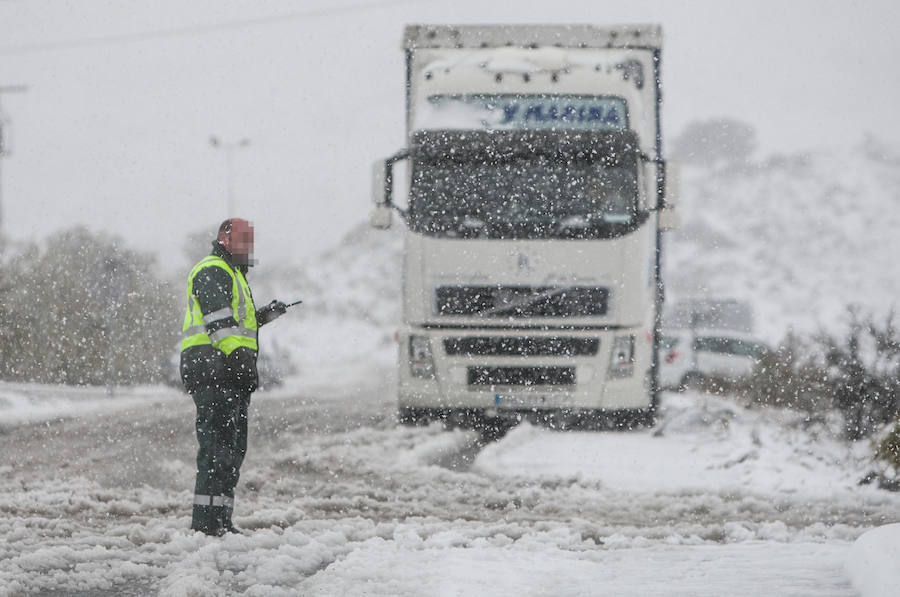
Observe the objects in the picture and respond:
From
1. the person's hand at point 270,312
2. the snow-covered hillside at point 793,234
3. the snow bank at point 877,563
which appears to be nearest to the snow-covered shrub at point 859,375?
the snow bank at point 877,563

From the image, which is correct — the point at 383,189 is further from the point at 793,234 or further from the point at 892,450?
the point at 793,234

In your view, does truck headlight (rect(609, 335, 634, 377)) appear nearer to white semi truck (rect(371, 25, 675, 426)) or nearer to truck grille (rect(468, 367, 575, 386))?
white semi truck (rect(371, 25, 675, 426))

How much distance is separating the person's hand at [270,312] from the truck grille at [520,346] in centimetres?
452

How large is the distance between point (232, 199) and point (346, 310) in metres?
48.1

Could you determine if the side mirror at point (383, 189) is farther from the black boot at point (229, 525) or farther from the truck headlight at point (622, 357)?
the black boot at point (229, 525)

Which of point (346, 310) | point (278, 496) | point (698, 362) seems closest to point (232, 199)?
point (698, 362)

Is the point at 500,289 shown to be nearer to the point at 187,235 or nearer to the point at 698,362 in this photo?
the point at 698,362

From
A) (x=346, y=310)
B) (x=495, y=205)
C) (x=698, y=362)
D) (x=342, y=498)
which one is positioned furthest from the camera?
(x=346, y=310)

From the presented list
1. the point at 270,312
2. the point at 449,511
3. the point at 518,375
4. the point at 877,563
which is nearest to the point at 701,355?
the point at 518,375

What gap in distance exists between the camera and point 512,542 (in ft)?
20.0

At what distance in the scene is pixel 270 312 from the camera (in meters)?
6.66

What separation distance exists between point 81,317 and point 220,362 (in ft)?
54.5

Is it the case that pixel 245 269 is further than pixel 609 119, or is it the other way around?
pixel 609 119

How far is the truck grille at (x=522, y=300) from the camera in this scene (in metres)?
11.0
